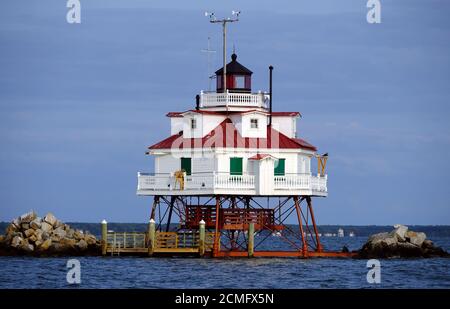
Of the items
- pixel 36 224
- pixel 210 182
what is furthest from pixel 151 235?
pixel 36 224

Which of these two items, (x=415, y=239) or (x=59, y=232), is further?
(x=415, y=239)

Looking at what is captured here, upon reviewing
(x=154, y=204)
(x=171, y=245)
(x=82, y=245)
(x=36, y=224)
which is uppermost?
(x=154, y=204)

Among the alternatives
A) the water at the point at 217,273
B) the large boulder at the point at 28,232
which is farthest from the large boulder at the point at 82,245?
the large boulder at the point at 28,232

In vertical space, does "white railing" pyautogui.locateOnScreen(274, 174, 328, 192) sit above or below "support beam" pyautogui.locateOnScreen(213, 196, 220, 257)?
above

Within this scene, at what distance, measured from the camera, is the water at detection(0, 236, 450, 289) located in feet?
213

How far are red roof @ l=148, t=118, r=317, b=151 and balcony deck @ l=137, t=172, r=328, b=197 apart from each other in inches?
61.9

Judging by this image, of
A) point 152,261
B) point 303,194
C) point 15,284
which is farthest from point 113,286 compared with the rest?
point 303,194

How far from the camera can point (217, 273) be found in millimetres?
67938

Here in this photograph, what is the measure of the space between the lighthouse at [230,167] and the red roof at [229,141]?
49mm

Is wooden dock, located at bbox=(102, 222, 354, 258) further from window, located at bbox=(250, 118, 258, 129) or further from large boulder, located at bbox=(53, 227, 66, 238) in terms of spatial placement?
window, located at bbox=(250, 118, 258, 129)

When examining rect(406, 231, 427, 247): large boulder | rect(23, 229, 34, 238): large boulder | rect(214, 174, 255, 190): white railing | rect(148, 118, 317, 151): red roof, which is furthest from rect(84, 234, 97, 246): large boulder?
rect(406, 231, 427, 247): large boulder

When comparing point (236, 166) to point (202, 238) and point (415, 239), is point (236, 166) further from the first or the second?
point (415, 239)

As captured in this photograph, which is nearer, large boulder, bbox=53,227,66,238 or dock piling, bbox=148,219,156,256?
dock piling, bbox=148,219,156,256

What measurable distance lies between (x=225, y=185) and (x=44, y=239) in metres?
11.3
